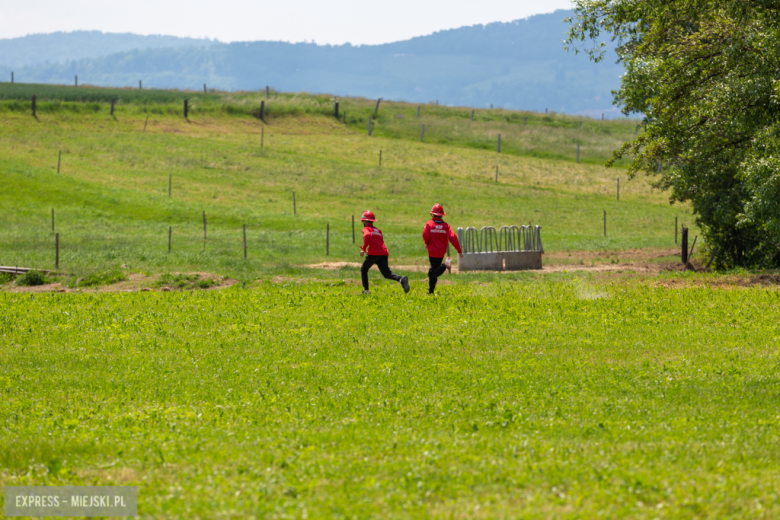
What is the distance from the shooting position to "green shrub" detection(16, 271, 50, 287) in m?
21.9

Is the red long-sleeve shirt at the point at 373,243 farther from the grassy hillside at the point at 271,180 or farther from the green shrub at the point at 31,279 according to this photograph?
the green shrub at the point at 31,279

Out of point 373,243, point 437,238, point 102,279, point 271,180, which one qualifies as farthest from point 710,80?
point 271,180

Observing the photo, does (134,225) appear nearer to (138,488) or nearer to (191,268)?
(191,268)

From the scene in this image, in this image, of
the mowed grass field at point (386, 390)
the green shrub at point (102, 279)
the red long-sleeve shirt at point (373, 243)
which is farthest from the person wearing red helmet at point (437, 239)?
the green shrub at point (102, 279)

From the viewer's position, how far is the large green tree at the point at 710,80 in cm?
1631

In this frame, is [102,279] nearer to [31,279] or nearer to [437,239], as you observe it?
[31,279]

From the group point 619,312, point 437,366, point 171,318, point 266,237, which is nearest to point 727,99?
point 619,312

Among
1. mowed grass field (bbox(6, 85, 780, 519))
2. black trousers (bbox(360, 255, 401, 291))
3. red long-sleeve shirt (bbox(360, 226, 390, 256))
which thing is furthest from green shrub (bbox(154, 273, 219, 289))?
red long-sleeve shirt (bbox(360, 226, 390, 256))

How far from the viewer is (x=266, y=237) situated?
37.8 m

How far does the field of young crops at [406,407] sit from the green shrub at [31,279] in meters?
5.63

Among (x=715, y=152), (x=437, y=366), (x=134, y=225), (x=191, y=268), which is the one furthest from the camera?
(x=134, y=225)

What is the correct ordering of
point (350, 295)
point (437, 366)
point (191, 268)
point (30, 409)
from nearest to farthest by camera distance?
1. point (30, 409)
2. point (437, 366)
3. point (350, 295)
4. point (191, 268)

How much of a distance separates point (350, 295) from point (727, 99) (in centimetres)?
1010

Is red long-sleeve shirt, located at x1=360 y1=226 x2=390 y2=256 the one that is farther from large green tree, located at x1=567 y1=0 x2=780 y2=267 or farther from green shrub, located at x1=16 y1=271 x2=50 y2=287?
green shrub, located at x1=16 y1=271 x2=50 y2=287
